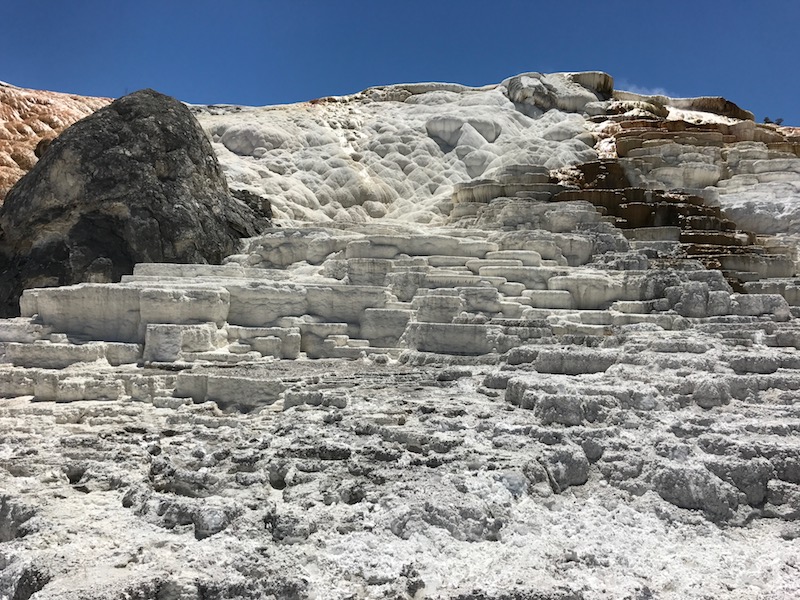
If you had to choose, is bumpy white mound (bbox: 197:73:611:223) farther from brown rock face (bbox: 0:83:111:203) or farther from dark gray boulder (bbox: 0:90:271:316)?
brown rock face (bbox: 0:83:111:203)

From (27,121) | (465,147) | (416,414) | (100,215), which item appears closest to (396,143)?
(465,147)

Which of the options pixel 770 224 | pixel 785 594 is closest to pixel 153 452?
pixel 785 594

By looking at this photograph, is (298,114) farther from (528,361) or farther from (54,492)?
(54,492)

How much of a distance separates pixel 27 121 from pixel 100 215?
1671 centimetres

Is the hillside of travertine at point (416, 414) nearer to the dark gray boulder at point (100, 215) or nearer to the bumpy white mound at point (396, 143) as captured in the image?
the dark gray boulder at point (100, 215)

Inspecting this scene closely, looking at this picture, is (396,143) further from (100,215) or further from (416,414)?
(416,414)

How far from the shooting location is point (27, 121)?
2380cm

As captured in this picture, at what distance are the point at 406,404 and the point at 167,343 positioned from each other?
9.91 ft

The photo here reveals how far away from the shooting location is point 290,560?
315 cm

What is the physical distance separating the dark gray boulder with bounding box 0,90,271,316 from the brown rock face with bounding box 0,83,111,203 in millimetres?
12733

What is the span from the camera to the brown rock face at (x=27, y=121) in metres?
22.3

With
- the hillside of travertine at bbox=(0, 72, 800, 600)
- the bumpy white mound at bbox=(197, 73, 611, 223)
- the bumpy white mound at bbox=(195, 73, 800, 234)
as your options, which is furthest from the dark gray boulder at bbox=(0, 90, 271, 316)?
the bumpy white mound at bbox=(197, 73, 611, 223)

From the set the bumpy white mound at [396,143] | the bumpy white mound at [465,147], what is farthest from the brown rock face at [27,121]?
the bumpy white mound at [396,143]

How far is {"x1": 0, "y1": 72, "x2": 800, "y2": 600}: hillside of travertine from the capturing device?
10.4 feet
